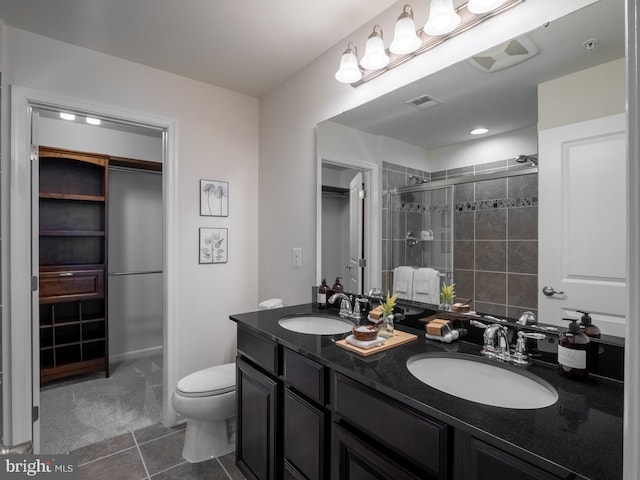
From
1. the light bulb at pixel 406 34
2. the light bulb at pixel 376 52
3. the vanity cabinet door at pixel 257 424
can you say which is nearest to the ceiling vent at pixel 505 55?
the light bulb at pixel 406 34

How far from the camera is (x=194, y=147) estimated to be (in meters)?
2.38

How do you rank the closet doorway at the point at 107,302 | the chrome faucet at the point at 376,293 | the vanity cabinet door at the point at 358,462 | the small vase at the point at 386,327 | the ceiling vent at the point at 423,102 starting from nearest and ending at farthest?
the vanity cabinet door at the point at 358,462
the small vase at the point at 386,327
the ceiling vent at the point at 423,102
the chrome faucet at the point at 376,293
the closet doorway at the point at 107,302

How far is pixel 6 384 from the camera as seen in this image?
5.82 ft

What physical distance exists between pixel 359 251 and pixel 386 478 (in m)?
1.13

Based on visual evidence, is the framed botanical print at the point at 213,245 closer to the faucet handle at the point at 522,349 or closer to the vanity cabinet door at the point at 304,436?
the vanity cabinet door at the point at 304,436

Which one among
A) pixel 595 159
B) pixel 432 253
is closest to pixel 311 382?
pixel 432 253

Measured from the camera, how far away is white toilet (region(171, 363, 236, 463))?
6.14ft

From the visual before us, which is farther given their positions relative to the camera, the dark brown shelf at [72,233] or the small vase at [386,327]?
the dark brown shelf at [72,233]

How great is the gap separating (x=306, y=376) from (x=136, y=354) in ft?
9.70

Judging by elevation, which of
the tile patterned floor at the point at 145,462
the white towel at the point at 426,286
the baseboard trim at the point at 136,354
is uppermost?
the white towel at the point at 426,286

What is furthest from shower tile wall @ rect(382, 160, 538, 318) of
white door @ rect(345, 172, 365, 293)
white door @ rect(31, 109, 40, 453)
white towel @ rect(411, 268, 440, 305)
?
white door @ rect(31, 109, 40, 453)

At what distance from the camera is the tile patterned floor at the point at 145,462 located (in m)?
1.79

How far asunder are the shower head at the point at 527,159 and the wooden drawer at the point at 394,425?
3.09 ft

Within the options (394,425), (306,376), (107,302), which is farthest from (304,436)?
(107,302)
